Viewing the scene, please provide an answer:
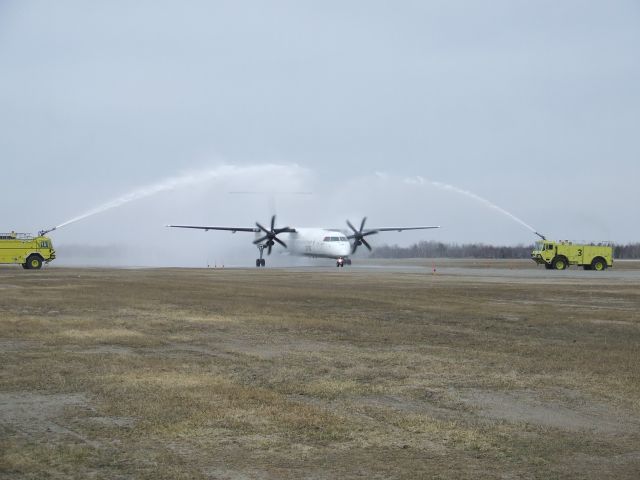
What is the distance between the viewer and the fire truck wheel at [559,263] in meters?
59.3

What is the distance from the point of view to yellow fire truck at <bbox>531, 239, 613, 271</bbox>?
193 ft

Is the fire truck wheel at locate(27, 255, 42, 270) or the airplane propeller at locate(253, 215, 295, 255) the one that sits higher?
the airplane propeller at locate(253, 215, 295, 255)

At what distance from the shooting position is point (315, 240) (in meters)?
71.8

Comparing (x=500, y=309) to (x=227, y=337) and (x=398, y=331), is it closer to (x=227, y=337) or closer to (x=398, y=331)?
(x=398, y=331)

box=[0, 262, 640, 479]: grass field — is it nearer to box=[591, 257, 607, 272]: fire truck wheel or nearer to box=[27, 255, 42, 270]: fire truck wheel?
box=[27, 255, 42, 270]: fire truck wheel

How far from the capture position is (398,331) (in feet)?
55.7

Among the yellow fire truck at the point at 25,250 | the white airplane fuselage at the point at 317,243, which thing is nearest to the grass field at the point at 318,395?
the yellow fire truck at the point at 25,250

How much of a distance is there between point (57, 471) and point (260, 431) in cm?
218

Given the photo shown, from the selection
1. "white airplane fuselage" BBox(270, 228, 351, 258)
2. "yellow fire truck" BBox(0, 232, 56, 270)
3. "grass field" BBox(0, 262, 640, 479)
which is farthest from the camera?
"white airplane fuselage" BBox(270, 228, 351, 258)

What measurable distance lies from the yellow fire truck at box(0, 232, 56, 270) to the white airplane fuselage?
2508 cm

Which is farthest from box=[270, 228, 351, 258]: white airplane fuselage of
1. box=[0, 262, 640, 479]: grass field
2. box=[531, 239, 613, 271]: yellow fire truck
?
box=[0, 262, 640, 479]: grass field

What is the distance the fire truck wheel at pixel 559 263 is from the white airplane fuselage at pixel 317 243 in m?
19.3

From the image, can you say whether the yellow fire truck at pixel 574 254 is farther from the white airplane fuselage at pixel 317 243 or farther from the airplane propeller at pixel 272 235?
the airplane propeller at pixel 272 235

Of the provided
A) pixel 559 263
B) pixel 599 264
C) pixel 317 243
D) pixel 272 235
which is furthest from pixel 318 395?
pixel 272 235
